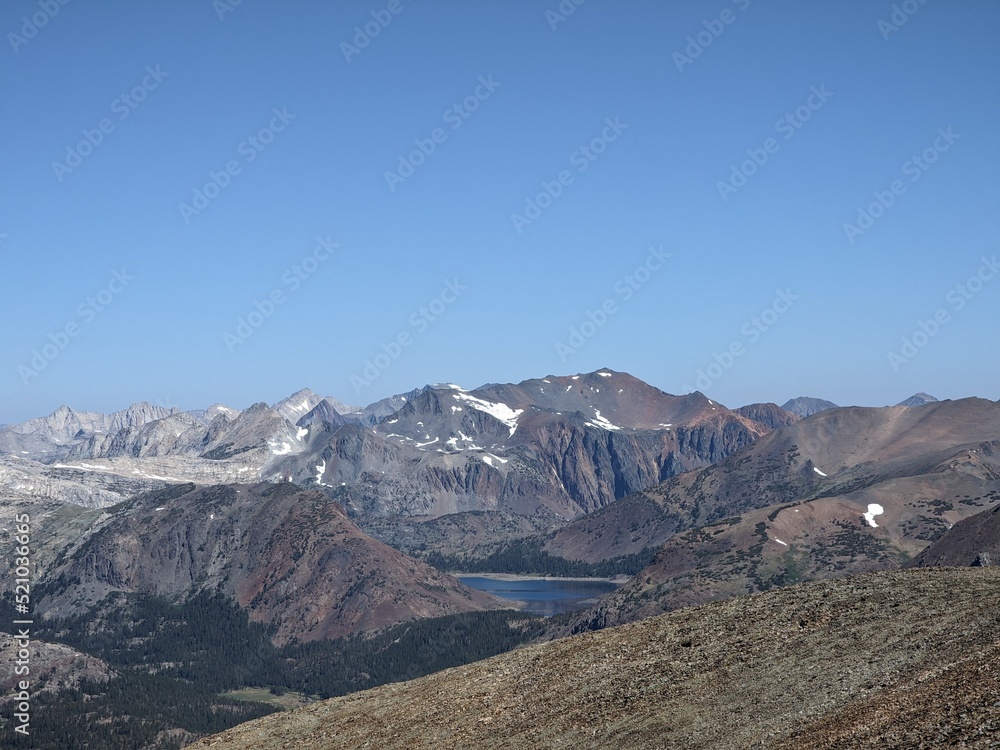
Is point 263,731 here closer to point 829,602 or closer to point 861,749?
point 829,602

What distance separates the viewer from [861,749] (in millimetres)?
61812

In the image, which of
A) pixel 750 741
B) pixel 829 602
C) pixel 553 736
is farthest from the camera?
pixel 829 602

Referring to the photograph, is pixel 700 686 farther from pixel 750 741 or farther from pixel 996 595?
pixel 996 595

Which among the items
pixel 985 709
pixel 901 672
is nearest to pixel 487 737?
pixel 901 672

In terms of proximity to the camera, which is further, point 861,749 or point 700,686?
point 700,686

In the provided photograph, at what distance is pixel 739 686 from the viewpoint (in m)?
80.9

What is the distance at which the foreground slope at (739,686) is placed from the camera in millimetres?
67125

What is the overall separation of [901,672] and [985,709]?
40.0 ft

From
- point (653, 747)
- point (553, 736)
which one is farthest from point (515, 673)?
point (653, 747)

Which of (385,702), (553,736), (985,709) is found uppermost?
(385,702)

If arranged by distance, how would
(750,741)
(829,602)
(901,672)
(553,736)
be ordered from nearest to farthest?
(750,741), (901,672), (553,736), (829,602)

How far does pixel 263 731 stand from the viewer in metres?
103

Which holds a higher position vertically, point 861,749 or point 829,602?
point 829,602

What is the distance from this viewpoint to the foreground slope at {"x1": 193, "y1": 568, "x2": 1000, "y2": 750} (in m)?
67.1
